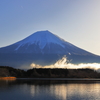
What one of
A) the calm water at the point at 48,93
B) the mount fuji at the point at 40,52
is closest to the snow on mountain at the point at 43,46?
the mount fuji at the point at 40,52

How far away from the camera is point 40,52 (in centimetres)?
11644

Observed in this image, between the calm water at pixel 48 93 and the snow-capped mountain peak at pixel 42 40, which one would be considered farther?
the snow-capped mountain peak at pixel 42 40

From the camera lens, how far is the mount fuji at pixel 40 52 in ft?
360

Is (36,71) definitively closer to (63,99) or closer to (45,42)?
(45,42)

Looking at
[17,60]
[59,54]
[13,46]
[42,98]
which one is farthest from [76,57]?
[42,98]

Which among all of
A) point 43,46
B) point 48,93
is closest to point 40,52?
point 43,46

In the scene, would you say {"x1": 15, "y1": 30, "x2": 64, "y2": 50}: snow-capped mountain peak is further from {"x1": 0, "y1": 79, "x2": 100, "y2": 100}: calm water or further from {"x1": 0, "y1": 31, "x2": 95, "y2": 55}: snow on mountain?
{"x1": 0, "y1": 79, "x2": 100, "y2": 100}: calm water

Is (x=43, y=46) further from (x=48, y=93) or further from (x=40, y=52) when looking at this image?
(x=48, y=93)

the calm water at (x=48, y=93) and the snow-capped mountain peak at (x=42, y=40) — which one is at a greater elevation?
the snow-capped mountain peak at (x=42, y=40)

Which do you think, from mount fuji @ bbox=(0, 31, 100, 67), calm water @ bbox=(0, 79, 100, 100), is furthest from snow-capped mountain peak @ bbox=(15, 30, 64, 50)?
calm water @ bbox=(0, 79, 100, 100)

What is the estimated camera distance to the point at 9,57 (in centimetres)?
11100

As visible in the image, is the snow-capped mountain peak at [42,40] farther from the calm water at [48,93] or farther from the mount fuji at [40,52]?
the calm water at [48,93]

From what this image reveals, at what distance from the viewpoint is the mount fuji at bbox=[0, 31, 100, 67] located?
110m

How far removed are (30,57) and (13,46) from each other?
18114mm
